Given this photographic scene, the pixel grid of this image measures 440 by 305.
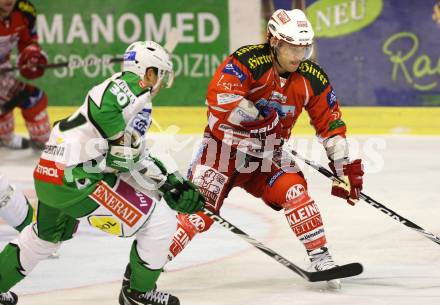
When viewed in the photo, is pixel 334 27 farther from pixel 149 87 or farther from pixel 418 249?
pixel 149 87

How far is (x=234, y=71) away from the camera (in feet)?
20.2

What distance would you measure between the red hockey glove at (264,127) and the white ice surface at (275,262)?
76cm

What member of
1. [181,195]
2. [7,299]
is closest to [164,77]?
[181,195]

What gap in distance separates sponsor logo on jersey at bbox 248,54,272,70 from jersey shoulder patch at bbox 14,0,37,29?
4.36 m

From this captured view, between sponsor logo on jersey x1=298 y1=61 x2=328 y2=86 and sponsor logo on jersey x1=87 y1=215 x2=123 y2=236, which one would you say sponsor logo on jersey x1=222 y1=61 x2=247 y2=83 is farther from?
sponsor logo on jersey x1=87 y1=215 x2=123 y2=236

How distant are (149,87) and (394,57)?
18.6 ft

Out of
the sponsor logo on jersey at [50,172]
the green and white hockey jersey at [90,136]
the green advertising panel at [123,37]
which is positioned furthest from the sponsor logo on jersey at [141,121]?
the green advertising panel at [123,37]

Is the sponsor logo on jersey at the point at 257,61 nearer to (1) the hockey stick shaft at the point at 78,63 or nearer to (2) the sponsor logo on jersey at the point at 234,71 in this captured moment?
(2) the sponsor logo on jersey at the point at 234,71

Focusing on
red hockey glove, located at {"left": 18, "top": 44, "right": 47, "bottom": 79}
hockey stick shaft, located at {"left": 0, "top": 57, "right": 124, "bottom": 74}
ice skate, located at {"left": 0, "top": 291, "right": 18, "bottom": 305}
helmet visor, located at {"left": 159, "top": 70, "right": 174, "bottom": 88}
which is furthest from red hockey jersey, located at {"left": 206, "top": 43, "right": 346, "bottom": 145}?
hockey stick shaft, located at {"left": 0, "top": 57, "right": 124, "bottom": 74}

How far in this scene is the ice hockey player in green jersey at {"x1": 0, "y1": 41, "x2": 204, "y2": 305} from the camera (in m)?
5.30

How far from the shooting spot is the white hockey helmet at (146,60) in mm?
5406

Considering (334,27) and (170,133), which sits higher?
(334,27)

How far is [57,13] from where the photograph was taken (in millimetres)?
11352

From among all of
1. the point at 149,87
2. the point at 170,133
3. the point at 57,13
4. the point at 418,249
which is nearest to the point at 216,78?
the point at 149,87
